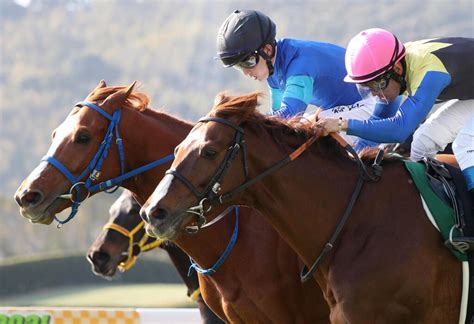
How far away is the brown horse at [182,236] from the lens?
17.1ft

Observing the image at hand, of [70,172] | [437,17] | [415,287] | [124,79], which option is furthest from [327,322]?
[124,79]

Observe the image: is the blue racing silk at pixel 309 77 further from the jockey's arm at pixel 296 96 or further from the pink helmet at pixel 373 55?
the pink helmet at pixel 373 55

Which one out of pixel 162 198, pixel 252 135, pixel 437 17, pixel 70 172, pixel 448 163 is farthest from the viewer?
pixel 437 17

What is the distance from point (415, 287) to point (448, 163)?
820 millimetres

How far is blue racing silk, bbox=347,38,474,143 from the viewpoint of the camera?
4.58 metres

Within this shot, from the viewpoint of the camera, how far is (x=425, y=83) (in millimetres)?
4641

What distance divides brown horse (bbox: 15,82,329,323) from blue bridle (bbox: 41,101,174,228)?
0.01m

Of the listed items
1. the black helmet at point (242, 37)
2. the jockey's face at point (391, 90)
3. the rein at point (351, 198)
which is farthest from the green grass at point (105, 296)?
the rein at point (351, 198)

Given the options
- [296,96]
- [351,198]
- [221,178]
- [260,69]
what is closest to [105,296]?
[260,69]

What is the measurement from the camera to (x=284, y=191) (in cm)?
450

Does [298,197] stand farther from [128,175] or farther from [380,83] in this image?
[128,175]

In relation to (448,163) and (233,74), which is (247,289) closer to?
(448,163)

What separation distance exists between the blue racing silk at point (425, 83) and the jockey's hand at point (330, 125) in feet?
0.12

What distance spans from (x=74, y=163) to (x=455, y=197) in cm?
214
